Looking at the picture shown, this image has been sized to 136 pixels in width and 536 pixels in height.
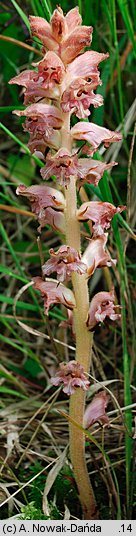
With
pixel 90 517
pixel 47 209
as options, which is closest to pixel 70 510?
pixel 90 517

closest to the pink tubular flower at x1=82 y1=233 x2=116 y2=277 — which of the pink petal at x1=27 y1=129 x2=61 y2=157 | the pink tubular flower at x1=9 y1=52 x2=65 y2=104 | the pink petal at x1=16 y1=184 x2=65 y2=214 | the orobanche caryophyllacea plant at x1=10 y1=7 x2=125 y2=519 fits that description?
the orobanche caryophyllacea plant at x1=10 y1=7 x2=125 y2=519

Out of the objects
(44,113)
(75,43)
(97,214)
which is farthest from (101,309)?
(75,43)

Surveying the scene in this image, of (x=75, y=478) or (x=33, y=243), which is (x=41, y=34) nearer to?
(x=75, y=478)

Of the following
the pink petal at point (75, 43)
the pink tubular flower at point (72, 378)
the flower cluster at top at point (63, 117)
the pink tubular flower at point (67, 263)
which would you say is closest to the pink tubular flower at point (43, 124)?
the flower cluster at top at point (63, 117)

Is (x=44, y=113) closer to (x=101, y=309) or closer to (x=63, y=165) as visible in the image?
(x=63, y=165)

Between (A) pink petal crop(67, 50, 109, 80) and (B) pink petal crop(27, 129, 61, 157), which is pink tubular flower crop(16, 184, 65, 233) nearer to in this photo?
(B) pink petal crop(27, 129, 61, 157)
